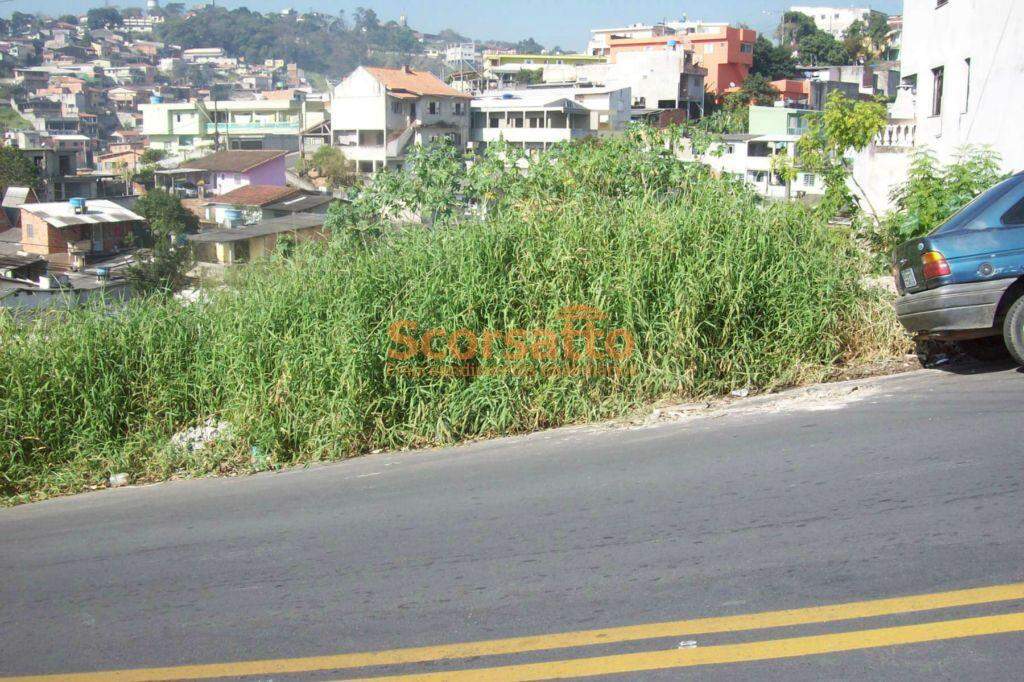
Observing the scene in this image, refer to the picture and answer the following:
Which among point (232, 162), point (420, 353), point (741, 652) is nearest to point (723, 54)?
point (232, 162)

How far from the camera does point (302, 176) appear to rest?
4975cm

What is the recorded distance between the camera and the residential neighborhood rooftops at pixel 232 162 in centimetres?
4184

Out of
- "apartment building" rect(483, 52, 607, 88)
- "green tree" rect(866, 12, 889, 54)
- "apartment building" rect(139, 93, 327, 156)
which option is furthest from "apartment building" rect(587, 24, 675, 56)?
"apartment building" rect(139, 93, 327, 156)

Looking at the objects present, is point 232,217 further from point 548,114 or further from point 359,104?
point 359,104

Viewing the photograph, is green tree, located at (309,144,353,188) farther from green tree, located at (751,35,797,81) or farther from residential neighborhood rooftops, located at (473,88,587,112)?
green tree, located at (751,35,797,81)

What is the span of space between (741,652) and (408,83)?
58628 millimetres

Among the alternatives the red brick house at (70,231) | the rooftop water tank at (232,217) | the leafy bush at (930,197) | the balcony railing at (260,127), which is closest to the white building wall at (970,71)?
the leafy bush at (930,197)

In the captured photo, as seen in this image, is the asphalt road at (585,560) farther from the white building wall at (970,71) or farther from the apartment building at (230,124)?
the apartment building at (230,124)

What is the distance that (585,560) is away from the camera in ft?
15.9

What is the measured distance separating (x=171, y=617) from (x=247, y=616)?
1.44 feet

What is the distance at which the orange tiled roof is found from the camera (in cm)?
5691

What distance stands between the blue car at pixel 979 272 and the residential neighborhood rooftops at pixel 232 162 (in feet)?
125

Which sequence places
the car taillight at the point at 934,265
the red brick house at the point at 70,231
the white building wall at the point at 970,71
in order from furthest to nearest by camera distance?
the red brick house at the point at 70,231 < the white building wall at the point at 970,71 < the car taillight at the point at 934,265

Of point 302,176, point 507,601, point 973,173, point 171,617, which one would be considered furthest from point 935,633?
point 302,176
